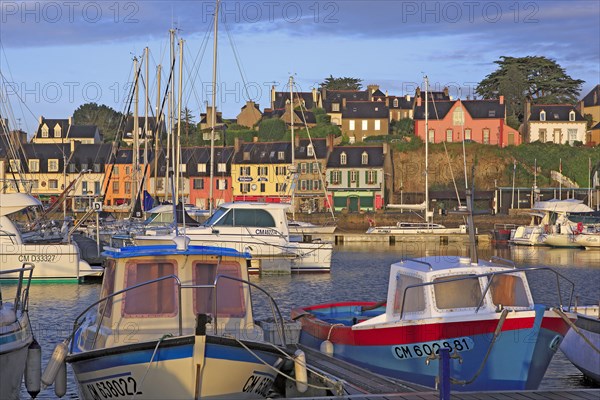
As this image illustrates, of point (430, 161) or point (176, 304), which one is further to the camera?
point (430, 161)

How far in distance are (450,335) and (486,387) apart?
1.11 m

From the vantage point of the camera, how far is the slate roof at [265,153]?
104 meters

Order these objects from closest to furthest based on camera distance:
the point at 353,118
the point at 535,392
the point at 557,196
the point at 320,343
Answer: the point at 535,392 < the point at 320,343 < the point at 557,196 < the point at 353,118

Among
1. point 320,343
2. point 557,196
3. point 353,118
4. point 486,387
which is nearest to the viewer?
point 486,387

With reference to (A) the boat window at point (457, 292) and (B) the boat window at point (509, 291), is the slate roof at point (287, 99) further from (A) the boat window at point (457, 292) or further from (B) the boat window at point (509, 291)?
(A) the boat window at point (457, 292)

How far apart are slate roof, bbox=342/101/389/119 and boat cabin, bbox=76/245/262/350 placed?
10335 cm

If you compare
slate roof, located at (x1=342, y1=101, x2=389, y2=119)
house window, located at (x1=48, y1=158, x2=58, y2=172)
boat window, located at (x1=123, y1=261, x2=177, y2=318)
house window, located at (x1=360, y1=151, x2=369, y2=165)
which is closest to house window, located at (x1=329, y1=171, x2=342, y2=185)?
house window, located at (x1=360, y1=151, x2=369, y2=165)

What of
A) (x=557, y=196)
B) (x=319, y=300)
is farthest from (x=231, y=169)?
(x=319, y=300)

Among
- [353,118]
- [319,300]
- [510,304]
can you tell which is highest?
[353,118]

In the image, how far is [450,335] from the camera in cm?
1752

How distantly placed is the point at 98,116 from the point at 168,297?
500ft

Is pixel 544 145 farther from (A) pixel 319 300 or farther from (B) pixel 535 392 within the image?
(B) pixel 535 392

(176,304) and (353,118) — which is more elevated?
(353,118)

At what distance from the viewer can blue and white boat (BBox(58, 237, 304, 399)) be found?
45.4 feet
